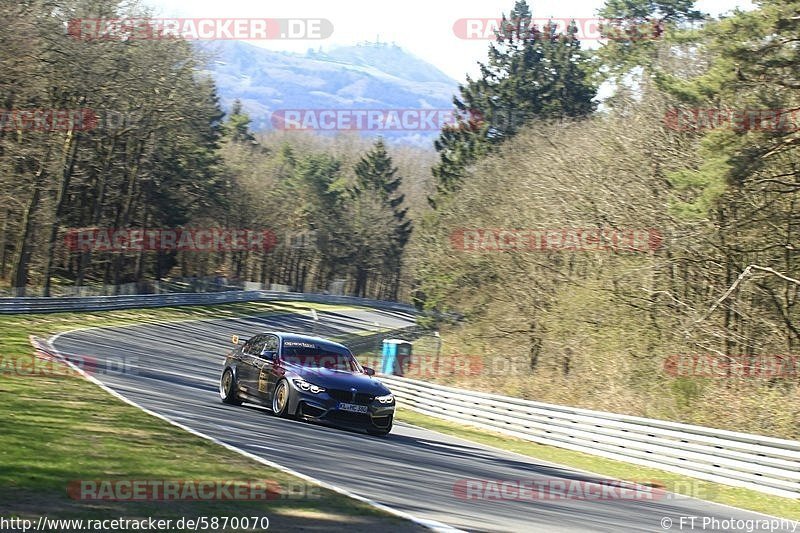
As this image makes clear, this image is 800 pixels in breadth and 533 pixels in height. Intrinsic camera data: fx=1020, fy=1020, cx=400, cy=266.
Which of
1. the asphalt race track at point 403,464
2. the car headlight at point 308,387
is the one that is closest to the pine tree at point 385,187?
the asphalt race track at point 403,464

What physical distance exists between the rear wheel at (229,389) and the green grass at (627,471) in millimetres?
5614

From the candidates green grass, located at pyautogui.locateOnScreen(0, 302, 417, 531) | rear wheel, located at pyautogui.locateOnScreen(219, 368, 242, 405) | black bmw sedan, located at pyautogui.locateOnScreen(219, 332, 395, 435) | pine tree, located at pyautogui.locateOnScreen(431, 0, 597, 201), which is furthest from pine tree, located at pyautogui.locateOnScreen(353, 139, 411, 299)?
green grass, located at pyautogui.locateOnScreen(0, 302, 417, 531)

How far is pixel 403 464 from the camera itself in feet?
44.9

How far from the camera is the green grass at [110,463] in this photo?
839cm

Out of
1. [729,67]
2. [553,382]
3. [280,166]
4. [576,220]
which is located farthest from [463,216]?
[280,166]

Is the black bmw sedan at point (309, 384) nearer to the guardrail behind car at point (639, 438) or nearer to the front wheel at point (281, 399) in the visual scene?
the front wheel at point (281, 399)

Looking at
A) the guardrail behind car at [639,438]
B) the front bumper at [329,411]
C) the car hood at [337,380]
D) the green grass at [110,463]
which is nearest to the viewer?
the green grass at [110,463]

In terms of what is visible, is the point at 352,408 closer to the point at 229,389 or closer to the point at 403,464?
the point at 229,389

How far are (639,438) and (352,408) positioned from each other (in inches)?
247

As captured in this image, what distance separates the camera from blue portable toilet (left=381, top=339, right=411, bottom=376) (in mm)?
37500

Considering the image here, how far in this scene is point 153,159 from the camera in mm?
59875

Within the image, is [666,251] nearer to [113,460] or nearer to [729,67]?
[729,67]

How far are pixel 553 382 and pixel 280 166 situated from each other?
89.9 metres

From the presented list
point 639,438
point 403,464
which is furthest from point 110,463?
point 639,438
